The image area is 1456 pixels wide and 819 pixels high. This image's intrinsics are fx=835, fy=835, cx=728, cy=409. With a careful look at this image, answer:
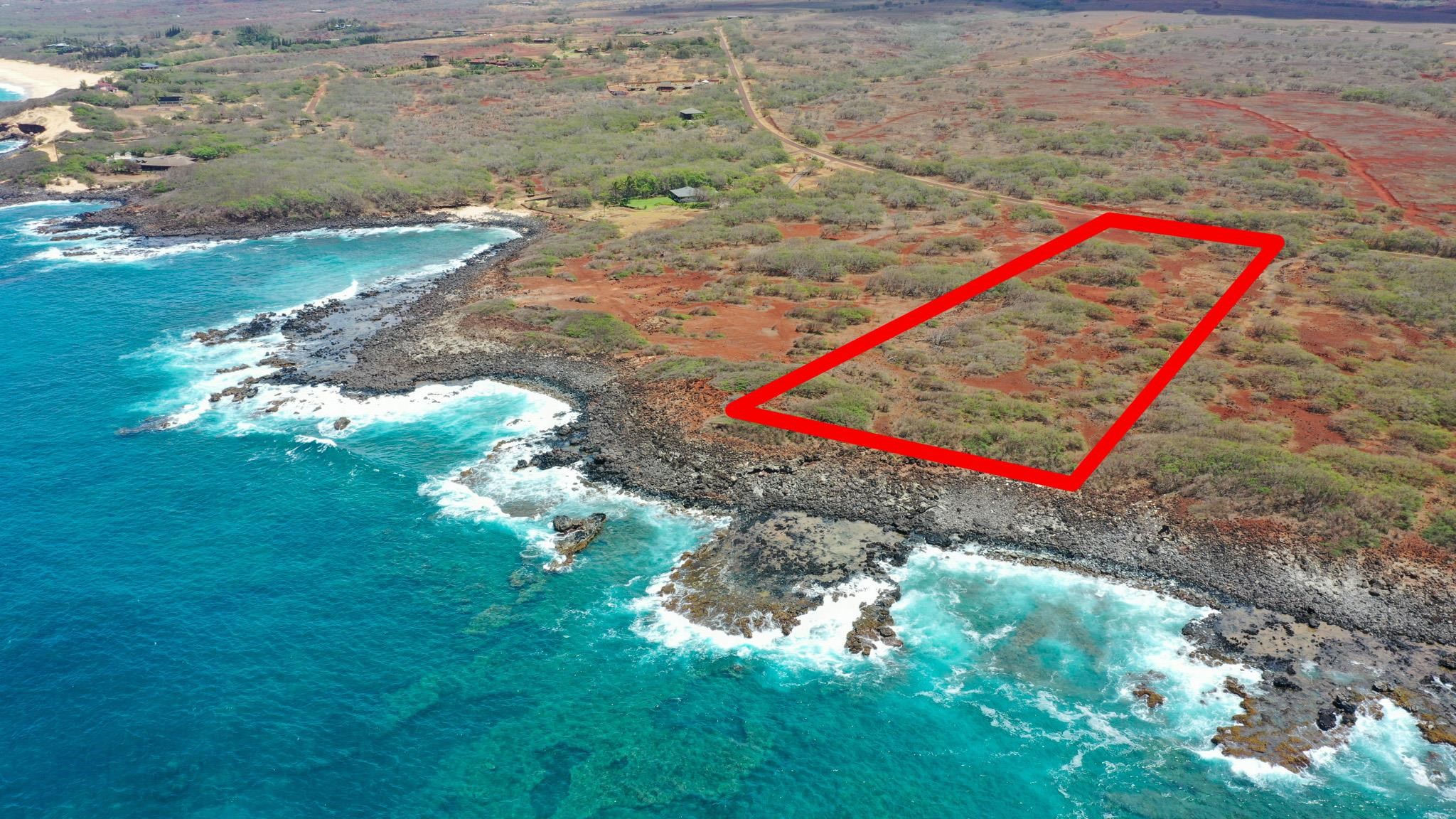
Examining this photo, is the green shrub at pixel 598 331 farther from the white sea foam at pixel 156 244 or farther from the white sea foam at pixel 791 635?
the white sea foam at pixel 791 635

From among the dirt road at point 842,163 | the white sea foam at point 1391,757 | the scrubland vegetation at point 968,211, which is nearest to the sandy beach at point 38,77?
the scrubland vegetation at point 968,211

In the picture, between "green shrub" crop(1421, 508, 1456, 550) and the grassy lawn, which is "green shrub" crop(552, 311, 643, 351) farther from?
"green shrub" crop(1421, 508, 1456, 550)

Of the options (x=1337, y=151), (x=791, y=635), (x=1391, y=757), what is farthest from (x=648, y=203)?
(x=1337, y=151)

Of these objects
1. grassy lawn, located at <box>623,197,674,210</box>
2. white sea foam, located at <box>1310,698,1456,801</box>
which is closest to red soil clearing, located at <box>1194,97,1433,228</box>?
white sea foam, located at <box>1310,698,1456,801</box>

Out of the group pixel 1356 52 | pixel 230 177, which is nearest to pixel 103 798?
pixel 230 177

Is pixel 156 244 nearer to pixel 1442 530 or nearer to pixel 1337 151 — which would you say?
pixel 1442 530

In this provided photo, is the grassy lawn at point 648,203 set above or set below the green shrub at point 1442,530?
above
